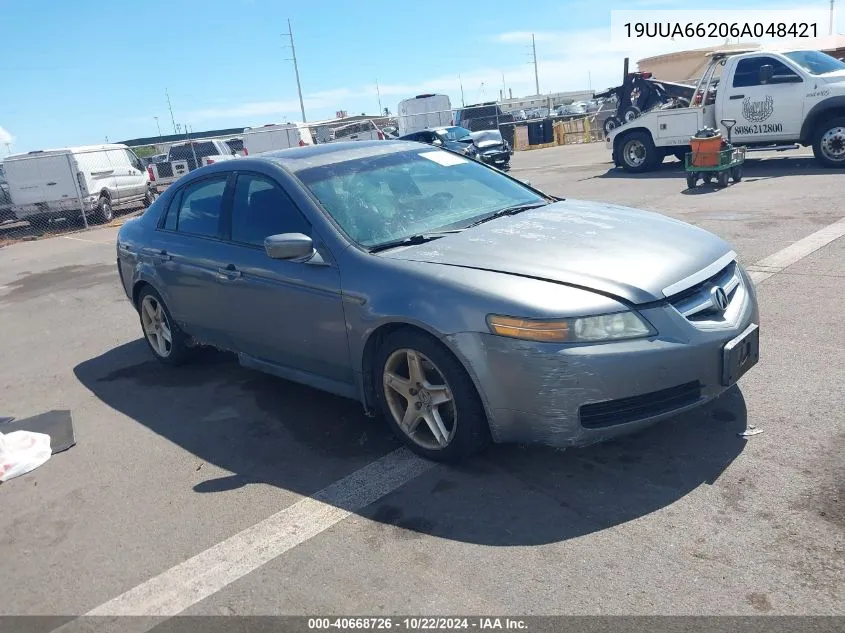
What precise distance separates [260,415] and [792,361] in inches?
133

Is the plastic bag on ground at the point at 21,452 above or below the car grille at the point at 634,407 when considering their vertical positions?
below

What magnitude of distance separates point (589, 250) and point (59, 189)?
16766mm

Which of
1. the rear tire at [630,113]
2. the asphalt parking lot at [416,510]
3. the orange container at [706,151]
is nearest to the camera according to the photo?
the asphalt parking lot at [416,510]

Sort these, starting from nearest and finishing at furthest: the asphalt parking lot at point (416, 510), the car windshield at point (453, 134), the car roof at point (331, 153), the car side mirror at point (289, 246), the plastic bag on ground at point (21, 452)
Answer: the asphalt parking lot at point (416, 510), the car side mirror at point (289, 246), the plastic bag on ground at point (21, 452), the car roof at point (331, 153), the car windshield at point (453, 134)

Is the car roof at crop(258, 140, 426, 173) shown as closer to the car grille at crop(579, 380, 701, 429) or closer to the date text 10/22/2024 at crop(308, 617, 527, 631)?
the car grille at crop(579, 380, 701, 429)

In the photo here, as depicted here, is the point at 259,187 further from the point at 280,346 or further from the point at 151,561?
the point at 151,561

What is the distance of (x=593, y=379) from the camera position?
3.33 meters

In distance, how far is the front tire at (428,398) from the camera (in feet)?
11.9

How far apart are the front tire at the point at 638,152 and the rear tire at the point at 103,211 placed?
12.3 meters

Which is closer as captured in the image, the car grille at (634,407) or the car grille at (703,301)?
the car grille at (634,407)

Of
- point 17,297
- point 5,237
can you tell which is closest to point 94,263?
point 17,297

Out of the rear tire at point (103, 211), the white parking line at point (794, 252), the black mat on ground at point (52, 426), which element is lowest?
the white parking line at point (794, 252)

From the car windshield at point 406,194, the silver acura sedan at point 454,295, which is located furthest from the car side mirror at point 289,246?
the car windshield at point 406,194

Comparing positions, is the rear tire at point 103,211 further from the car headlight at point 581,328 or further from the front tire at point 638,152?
the car headlight at point 581,328
